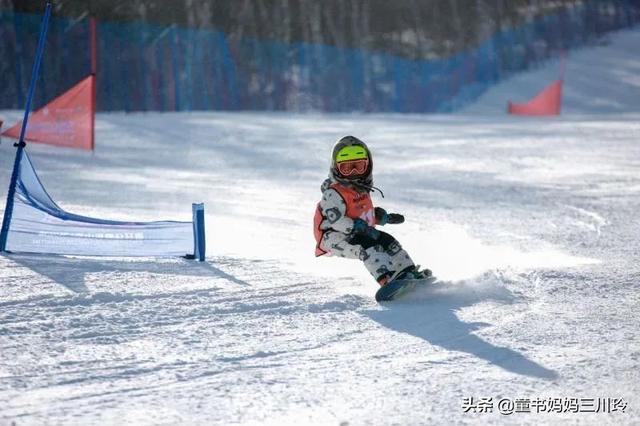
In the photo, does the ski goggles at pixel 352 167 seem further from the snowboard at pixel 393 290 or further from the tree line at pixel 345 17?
the tree line at pixel 345 17

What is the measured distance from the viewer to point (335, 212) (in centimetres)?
549

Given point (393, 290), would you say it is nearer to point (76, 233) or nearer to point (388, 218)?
point (388, 218)

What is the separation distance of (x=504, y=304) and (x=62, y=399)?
2686 millimetres

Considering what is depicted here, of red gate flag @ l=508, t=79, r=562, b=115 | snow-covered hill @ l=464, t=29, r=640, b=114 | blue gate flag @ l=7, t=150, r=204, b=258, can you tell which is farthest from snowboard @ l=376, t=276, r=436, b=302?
red gate flag @ l=508, t=79, r=562, b=115

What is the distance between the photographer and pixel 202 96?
18.3 m

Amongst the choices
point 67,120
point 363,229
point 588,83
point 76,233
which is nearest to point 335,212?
point 363,229

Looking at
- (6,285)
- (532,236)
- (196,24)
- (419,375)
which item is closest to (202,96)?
(196,24)

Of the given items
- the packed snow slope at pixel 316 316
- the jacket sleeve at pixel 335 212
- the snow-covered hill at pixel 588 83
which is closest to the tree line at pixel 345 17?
the snow-covered hill at pixel 588 83

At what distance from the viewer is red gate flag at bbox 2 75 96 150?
10.9m

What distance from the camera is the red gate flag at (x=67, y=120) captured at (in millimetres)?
10922

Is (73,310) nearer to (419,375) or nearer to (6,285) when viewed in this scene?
(6,285)

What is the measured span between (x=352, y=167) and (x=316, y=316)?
1163mm

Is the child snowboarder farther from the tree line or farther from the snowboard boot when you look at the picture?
the tree line

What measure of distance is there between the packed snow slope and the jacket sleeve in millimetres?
405
